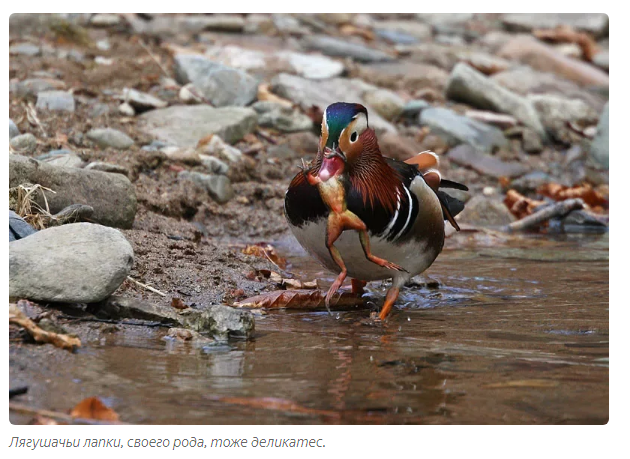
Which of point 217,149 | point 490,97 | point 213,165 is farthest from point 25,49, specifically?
point 490,97

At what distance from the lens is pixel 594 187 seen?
34.8ft

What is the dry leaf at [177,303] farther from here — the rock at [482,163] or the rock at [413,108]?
the rock at [413,108]

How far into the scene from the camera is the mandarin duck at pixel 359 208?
14.2ft

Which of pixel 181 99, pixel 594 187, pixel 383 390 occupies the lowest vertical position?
pixel 594 187

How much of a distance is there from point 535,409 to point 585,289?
2.70 metres

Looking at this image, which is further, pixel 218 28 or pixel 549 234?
pixel 218 28

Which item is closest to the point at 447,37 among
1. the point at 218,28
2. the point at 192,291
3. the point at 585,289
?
the point at 218,28

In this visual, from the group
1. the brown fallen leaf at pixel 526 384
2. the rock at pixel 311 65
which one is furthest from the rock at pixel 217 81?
the brown fallen leaf at pixel 526 384

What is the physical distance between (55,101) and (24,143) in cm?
164

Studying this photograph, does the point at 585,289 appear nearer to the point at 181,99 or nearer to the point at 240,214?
the point at 240,214

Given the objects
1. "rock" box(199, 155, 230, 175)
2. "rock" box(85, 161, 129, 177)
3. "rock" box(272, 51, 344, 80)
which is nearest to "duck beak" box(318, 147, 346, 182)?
"rock" box(85, 161, 129, 177)

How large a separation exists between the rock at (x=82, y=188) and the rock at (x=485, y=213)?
4159mm

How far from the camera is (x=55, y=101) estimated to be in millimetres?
8398

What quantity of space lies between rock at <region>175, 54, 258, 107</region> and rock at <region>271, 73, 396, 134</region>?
0.51 metres
